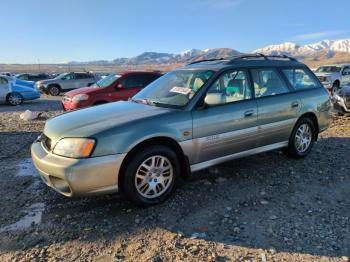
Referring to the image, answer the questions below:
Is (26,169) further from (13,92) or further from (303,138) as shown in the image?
(13,92)

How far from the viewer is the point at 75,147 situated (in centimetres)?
371

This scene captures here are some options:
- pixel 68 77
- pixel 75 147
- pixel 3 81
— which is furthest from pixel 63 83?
pixel 75 147

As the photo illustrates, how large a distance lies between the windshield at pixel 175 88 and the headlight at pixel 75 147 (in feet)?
4.22

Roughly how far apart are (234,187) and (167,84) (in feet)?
5.78

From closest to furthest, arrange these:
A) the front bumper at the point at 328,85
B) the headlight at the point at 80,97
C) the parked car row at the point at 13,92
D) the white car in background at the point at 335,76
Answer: the headlight at the point at 80,97 → the parked car row at the point at 13,92 → the front bumper at the point at 328,85 → the white car in background at the point at 335,76

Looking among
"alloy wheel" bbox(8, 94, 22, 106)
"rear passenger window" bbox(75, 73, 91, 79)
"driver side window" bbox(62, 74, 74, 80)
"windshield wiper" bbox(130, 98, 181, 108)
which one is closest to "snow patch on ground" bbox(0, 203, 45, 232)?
"windshield wiper" bbox(130, 98, 181, 108)

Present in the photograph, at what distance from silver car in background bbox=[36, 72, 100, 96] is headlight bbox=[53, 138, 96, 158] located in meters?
20.2

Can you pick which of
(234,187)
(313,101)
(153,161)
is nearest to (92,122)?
(153,161)

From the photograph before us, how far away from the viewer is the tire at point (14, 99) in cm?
1566

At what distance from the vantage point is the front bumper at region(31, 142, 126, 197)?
11.9 ft

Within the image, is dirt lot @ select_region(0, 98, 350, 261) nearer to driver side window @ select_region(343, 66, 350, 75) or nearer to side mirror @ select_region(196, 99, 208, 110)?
side mirror @ select_region(196, 99, 208, 110)

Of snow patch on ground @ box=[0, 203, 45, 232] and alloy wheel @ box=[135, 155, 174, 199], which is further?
alloy wheel @ box=[135, 155, 174, 199]

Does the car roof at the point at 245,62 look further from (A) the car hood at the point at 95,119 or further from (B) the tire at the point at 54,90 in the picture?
(B) the tire at the point at 54,90

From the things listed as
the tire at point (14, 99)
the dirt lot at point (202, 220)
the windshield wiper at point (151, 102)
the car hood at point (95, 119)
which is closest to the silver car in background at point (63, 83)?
the tire at point (14, 99)
